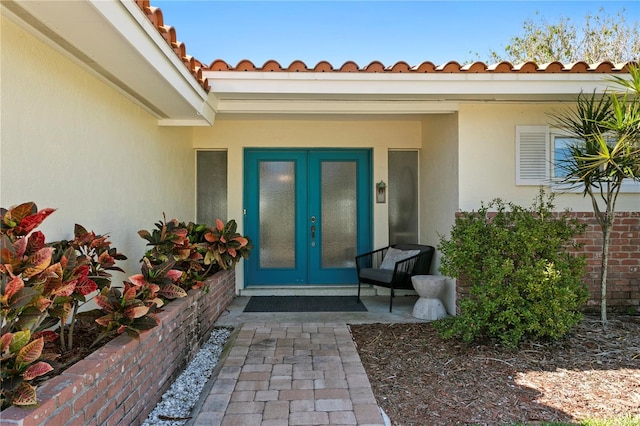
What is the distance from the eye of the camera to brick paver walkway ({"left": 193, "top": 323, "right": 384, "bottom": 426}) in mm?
2723

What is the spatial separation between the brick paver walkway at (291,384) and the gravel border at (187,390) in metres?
0.18

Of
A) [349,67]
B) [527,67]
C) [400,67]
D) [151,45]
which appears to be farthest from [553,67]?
[151,45]

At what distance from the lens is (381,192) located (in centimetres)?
670

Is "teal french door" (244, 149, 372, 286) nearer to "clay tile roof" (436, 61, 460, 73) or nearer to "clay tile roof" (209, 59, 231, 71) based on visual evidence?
"clay tile roof" (209, 59, 231, 71)

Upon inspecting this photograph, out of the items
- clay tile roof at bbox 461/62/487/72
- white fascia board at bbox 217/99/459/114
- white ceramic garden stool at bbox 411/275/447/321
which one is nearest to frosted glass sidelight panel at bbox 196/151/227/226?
white fascia board at bbox 217/99/459/114

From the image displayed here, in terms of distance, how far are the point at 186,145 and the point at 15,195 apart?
12.5 feet

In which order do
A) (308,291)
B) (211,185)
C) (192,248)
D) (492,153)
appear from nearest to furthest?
1. (192,248)
2. (492,153)
3. (308,291)
4. (211,185)

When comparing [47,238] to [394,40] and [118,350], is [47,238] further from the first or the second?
[394,40]

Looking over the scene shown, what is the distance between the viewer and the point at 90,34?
2.67 m

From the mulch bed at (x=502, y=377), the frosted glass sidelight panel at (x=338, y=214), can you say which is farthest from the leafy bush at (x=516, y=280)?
the frosted glass sidelight panel at (x=338, y=214)

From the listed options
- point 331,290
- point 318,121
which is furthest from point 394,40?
point 331,290

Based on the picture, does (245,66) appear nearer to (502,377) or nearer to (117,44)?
(117,44)

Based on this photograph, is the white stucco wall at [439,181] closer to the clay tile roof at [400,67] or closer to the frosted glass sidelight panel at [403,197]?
the frosted glass sidelight panel at [403,197]

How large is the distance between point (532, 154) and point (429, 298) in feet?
7.63
